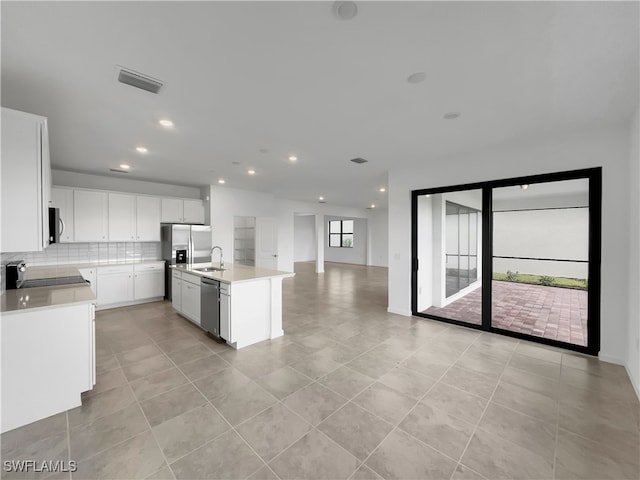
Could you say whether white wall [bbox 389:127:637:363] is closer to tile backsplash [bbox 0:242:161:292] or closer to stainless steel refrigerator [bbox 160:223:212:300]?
stainless steel refrigerator [bbox 160:223:212:300]

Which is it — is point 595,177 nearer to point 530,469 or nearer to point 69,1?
point 530,469

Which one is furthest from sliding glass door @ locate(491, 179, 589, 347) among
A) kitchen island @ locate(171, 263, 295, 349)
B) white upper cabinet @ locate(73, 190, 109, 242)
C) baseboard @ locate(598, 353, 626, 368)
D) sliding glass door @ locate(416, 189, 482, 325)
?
white upper cabinet @ locate(73, 190, 109, 242)

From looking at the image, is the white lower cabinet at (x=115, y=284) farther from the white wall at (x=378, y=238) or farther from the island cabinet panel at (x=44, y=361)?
the white wall at (x=378, y=238)

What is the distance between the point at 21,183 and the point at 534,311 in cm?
702

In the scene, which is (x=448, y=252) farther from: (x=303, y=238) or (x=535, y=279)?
(x=303, y=238)

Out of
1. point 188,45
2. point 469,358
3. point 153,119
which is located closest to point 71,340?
point 153,119

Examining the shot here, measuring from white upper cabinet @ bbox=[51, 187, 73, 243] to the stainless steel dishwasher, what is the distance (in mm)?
3214

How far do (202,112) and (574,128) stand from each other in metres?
4.26

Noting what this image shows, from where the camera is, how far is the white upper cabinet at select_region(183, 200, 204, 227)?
6.62 metres

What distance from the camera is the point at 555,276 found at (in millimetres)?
3920

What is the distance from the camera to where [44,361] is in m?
2.21

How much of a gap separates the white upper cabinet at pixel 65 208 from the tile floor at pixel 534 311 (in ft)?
22.7

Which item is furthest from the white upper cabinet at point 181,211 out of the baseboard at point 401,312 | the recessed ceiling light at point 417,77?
the recessed ceiling light at point 417,77

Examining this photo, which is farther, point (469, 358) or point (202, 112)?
point (469, 358)
